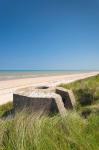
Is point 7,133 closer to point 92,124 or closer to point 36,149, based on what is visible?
point 36,149

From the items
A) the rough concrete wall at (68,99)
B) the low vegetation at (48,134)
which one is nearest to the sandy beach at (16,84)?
the rough concrete wall at (68,99)

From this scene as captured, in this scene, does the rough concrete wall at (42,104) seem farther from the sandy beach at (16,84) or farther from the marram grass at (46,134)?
the sandy beach at (16,84)

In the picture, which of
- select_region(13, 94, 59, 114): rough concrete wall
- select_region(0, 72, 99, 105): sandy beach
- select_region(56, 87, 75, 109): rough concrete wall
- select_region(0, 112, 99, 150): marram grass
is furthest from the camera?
select_region(0, 72, 99, 105): sandy beach

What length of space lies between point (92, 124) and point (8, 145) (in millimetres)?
1456

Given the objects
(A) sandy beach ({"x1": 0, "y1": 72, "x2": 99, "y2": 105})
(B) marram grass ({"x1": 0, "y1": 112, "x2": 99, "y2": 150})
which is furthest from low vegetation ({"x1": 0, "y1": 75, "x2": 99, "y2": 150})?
(A) sandy beach ({"x1": 0, "y1": 72, "x2": 99, "y2": 105})

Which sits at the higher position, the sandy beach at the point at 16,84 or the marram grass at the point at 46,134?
the marram grass at the point at 46,134

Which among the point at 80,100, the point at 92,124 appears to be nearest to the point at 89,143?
the point at 92,124

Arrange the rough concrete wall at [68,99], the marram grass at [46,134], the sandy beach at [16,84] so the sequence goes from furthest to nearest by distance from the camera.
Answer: the sandy beach at [16,84] < the rough concrete wall at [68,99] < the marram grass at [46,134]

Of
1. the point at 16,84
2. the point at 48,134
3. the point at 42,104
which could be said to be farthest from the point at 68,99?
the point at 16,84

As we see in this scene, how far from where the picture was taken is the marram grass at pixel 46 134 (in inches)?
112

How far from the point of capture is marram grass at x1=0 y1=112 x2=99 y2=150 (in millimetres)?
2855

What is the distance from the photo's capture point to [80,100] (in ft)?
23.9

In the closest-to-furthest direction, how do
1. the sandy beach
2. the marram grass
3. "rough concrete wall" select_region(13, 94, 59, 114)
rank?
the marram grass → "rough concrete wall" select_region(13, 94, 59, 114) → the sandy beach

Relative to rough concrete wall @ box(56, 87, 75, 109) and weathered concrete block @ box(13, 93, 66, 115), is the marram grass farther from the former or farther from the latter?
rough concrete wall @ box(56, 87, 75, 109)
